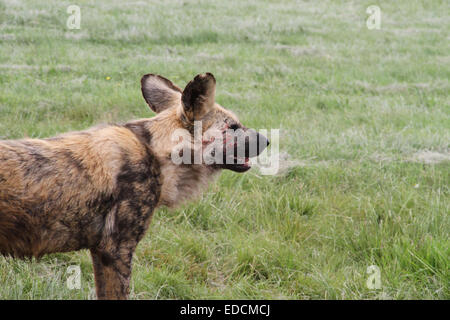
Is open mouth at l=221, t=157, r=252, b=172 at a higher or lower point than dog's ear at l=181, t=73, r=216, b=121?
lower

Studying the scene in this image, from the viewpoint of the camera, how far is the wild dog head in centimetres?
285

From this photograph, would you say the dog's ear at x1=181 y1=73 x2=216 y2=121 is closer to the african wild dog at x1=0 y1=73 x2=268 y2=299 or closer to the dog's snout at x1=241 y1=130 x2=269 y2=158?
the african wild dog at x1=0 y1=73 x2=268 y2=299

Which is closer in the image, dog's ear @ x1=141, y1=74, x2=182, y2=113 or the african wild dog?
the african wild dog

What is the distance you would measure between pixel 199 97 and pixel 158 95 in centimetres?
53

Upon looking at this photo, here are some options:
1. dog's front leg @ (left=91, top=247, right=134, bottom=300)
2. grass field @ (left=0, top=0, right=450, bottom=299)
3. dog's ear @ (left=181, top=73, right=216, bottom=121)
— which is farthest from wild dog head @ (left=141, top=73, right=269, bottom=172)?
grass field @ (left=0, top=0, right=450, bottom=299)

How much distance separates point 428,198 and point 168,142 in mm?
2418

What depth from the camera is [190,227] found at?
12.9ft

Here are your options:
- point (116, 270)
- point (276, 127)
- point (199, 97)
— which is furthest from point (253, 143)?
point (276, 127)

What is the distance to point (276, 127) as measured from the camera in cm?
612

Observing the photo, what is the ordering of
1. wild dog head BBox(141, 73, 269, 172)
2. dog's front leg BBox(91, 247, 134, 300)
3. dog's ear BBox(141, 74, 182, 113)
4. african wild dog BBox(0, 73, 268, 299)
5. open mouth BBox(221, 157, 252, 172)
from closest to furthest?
african wild dog BBox(0, 73, 268, 299)
dog's front leg BBox(91, 247, 134, 300)
wild dog head BBox(141, 73, 269, 172)
open mouth BBox(221, 157, 252, 172)
dog's ear BBox(141, 74, 182, 113)

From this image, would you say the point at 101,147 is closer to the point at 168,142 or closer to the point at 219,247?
the point at 168,142

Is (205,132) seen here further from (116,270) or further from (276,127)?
(276,127)
